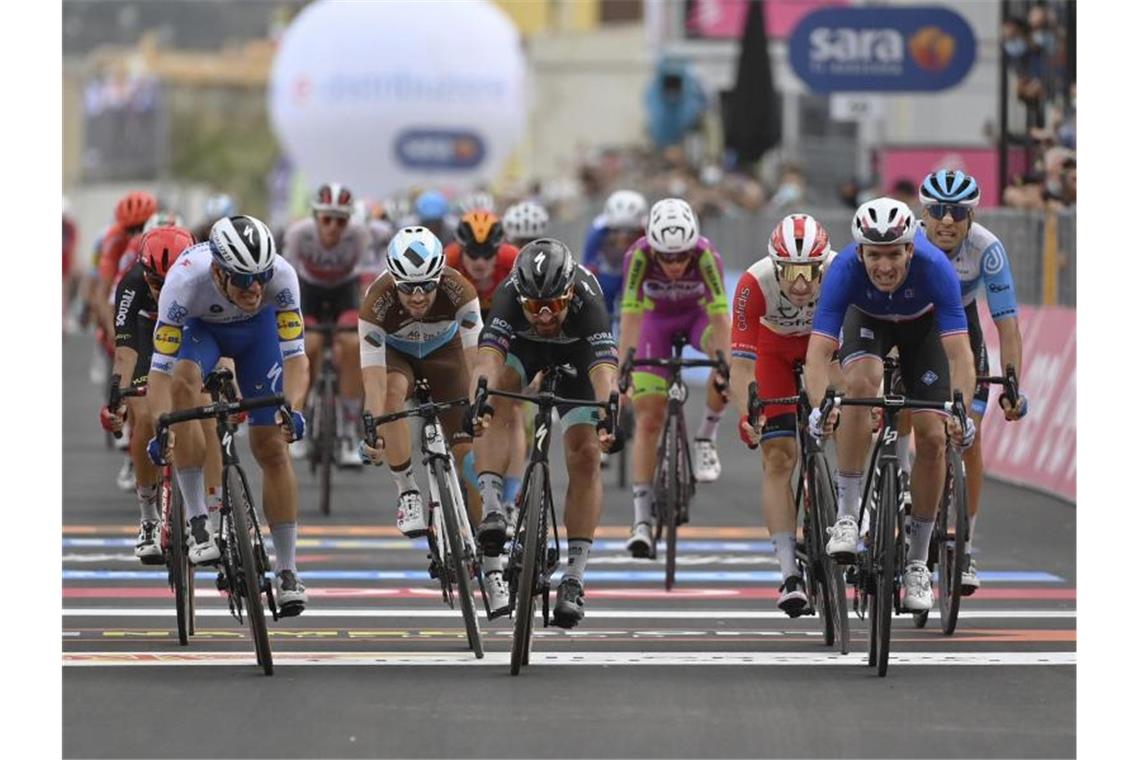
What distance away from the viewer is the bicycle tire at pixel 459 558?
11883mm

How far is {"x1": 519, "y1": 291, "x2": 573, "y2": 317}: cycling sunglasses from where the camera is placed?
454 inches

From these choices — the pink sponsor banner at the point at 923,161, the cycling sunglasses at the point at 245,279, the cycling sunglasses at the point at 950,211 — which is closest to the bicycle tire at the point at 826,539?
the cycling sunglasses at the point at 950,211

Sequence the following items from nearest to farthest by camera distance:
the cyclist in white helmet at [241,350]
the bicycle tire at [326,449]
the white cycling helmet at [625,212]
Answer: the cyclist in white helmet at [241,350] → the white cycling helmet at [625,212] → the bicycle tire at [326,449]

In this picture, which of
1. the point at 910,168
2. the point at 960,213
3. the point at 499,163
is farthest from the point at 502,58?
the point at 960,213

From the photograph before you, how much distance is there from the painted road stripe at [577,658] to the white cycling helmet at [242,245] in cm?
166

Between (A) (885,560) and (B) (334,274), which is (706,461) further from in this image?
(A) (885,560)

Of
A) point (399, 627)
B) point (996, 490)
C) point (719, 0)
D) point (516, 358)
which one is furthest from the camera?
point (719, 0)

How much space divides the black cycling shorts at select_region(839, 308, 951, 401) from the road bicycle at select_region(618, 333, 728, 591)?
3098mm

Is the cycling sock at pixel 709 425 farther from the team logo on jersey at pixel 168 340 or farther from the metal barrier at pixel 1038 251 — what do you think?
the team logo on jersey at pixel 168 340

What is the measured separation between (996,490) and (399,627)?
798cm

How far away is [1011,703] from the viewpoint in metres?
10.5

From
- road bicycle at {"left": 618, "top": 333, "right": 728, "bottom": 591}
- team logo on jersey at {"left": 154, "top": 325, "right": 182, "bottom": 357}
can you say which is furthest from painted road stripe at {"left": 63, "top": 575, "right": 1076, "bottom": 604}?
team logo on jersey at {"left": 154, "top": 325, "right": 182, "bottom": 357}

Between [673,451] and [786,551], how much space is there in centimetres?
313

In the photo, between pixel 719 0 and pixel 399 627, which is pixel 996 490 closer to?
pixel 399 627
